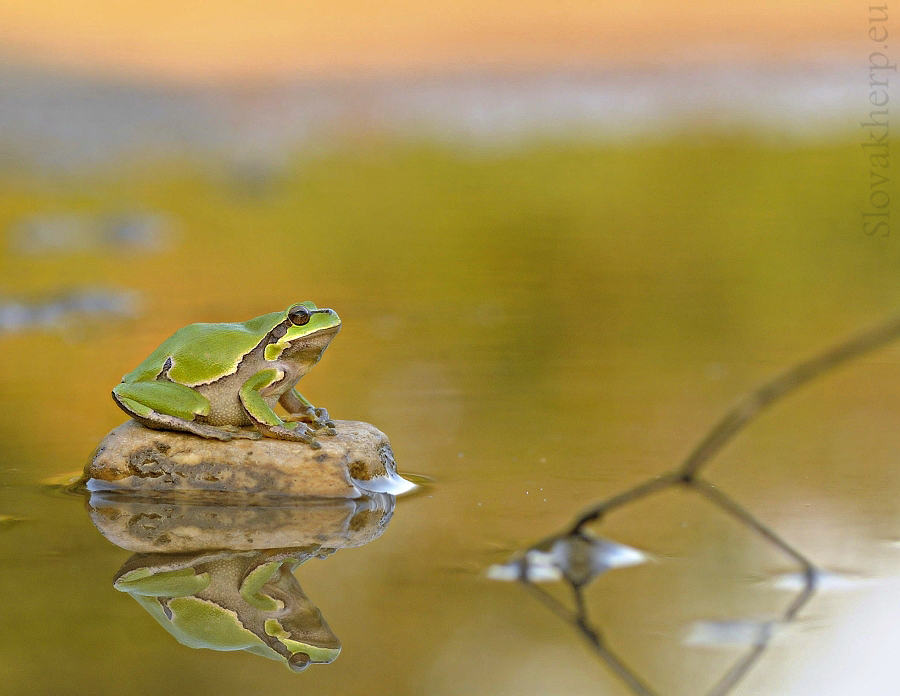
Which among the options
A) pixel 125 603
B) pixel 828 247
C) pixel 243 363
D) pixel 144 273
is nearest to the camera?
pixel 125 603

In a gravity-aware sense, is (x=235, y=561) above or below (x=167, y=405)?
below

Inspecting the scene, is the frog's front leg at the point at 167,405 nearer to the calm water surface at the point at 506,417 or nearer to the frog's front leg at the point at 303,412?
the frog's front leg at the point at 303,412

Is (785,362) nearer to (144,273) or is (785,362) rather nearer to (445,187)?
(144,273)

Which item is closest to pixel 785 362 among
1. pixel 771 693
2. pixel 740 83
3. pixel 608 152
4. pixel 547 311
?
pixel 547 311

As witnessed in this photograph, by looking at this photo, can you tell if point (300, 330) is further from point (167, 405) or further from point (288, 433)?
point (167, 405)

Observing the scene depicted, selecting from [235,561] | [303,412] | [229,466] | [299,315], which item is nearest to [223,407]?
[229,466]

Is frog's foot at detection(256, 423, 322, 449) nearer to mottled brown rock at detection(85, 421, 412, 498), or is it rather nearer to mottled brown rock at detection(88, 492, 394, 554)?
mottled brown rock at detection(85, 421, 412, 498)
